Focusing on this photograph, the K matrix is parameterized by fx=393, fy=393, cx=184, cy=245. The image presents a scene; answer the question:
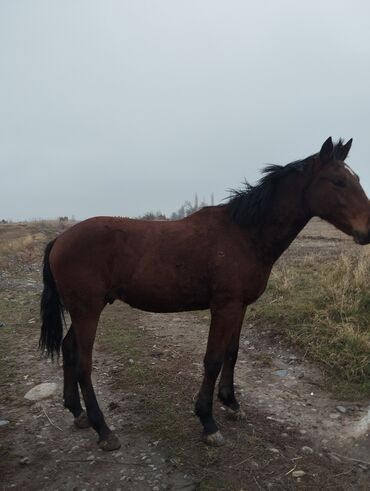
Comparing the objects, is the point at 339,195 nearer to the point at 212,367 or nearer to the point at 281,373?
the point at 212,367

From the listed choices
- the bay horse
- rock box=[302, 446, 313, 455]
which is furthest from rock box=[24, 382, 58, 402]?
rock box=[302, 446, 313, 455]

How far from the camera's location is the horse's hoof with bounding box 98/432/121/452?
3684mm

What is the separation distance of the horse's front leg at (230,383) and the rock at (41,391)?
209 centimetres

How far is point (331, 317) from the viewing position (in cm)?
593

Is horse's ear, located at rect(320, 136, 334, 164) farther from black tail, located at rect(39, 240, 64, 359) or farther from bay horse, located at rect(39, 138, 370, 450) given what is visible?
black tail, located at rect(39, 240, 64, 359)

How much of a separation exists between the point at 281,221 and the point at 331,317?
262 centimetres

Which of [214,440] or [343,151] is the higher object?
[343,151]

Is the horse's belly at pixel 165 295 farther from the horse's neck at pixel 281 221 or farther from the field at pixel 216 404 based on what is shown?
the field at pixel 216 404

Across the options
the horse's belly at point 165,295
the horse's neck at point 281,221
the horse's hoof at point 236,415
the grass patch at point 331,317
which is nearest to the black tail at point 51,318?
the horse's belly at point 165,295

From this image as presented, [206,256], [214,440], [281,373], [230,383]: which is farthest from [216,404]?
[206,256]

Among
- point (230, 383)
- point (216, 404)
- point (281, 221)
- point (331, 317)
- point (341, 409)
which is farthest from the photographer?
point (331, 317)

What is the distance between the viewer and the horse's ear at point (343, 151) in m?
3.91

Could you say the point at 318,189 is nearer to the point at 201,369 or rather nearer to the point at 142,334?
the point at 201,369

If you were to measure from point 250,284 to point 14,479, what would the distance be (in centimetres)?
268
